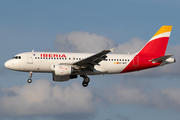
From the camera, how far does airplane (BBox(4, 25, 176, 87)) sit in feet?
150

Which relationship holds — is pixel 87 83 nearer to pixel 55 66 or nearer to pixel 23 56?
pixel 55 66

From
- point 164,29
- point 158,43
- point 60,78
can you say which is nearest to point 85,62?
point 60,78

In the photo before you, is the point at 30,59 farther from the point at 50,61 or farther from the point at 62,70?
the point at 62,70

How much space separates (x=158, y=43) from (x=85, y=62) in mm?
12951

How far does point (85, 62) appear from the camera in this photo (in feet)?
149

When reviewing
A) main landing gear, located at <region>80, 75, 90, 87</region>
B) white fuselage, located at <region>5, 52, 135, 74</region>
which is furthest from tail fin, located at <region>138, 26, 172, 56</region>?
main landing gear, located at <region>80, 75, 90, 87</region>

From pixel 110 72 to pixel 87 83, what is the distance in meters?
3.76

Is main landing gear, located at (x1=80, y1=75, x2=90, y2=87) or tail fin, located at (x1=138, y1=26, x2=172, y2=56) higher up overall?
tail fin, located at (x1=138, y1=26, x2=172, y2=56)

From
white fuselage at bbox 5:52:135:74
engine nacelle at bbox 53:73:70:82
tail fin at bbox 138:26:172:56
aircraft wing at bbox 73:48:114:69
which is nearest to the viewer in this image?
aircraft wing at bbox 73:48:114:69

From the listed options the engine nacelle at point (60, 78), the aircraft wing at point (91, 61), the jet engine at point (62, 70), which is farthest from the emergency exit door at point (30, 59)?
the aircraft wing at point (91, 61)

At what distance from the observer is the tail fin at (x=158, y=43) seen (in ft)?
165

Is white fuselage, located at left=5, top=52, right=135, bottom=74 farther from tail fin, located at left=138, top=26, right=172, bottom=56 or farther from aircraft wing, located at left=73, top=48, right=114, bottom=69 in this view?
tail fin, located at left=138, top=26, right=172, bottom=56

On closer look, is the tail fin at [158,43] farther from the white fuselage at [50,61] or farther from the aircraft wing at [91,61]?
the aircraft wing at [91,61]

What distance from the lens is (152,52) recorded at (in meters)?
50.3
